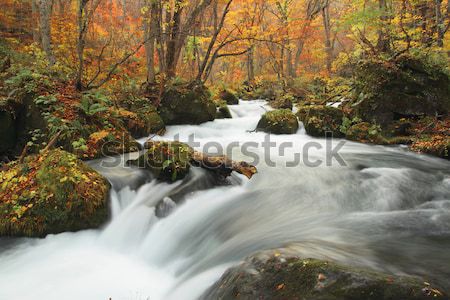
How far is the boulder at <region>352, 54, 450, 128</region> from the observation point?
9414 millimetres

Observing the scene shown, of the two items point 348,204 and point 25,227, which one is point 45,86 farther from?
point 348,204

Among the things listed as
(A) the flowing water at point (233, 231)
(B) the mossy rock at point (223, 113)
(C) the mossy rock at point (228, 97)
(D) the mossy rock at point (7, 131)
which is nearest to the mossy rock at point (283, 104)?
(C) the mossy rock at point (228, 97)

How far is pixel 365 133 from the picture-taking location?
31.9 ft

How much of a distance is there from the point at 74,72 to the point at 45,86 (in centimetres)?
266

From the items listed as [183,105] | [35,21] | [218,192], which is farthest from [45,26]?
[218,192]

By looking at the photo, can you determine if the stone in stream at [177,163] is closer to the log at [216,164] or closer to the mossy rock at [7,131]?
the log at [216,164]

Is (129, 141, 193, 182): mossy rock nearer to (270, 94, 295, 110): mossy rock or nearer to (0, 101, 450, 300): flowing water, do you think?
(0, 101, 450, 300): flowing water

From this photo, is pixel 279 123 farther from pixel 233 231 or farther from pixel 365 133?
pixel 233 231

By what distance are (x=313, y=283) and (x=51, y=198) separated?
3944 mm

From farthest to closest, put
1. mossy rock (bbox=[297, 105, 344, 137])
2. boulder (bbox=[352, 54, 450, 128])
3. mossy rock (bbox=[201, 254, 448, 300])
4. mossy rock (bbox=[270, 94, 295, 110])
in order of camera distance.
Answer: mossy rock (bbox=[270, 94, 295, 110]), mossy rock (bbox=[297, 105, 344, 137]), boulder (bbox=[352, 54, 450, 128]), mossy rock (bbox=[201, 254, 448, 300])

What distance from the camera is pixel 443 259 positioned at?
130 inches

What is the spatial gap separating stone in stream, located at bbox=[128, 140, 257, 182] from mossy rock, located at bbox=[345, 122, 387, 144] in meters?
4.58

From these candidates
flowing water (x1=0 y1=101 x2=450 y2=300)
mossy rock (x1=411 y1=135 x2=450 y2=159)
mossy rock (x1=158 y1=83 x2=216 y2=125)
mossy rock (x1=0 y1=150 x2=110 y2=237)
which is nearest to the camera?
flowing water (x1=0 y1=101 x2=450 y2=300)

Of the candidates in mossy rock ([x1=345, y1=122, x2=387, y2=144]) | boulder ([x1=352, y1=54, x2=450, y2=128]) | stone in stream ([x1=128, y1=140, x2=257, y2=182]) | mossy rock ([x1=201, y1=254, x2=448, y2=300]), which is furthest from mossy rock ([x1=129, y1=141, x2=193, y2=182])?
boulder ([x1=352, y1=54, x2=450, y2=128])
